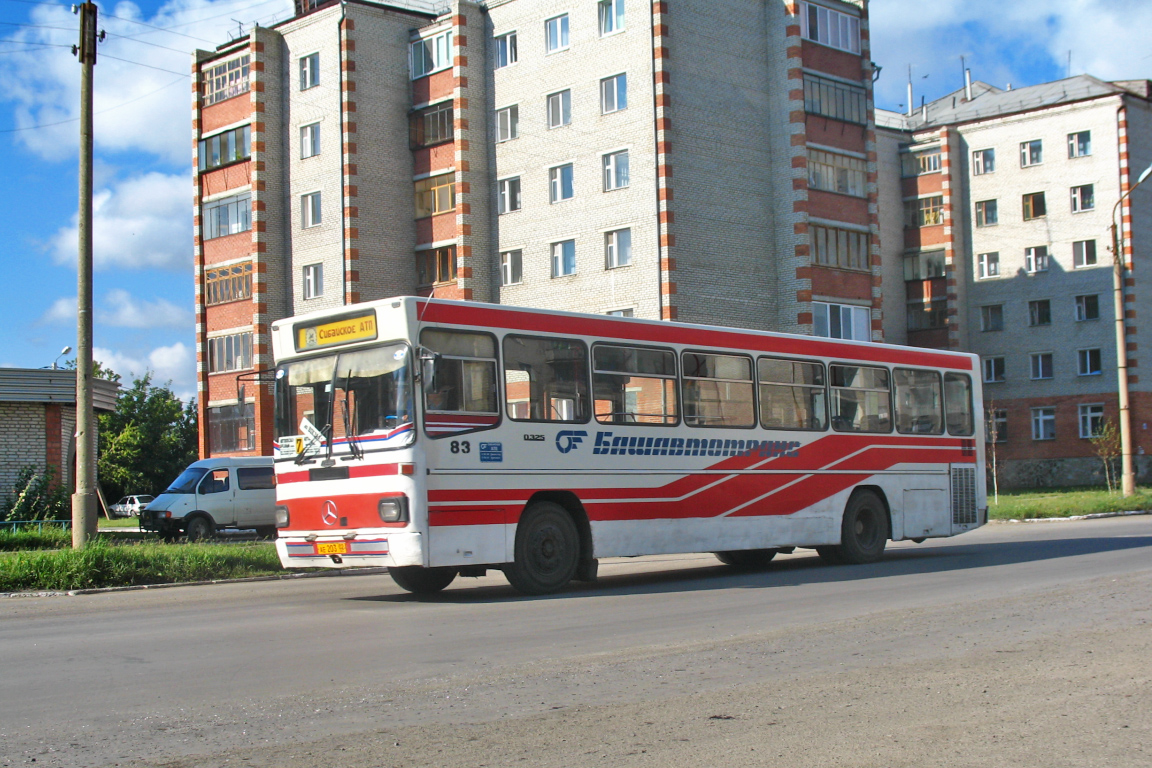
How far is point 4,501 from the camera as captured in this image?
2981cm

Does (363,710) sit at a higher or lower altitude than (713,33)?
lower

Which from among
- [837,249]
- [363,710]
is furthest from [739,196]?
[363,710]

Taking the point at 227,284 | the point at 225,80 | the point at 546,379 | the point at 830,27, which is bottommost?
the point at 546,379

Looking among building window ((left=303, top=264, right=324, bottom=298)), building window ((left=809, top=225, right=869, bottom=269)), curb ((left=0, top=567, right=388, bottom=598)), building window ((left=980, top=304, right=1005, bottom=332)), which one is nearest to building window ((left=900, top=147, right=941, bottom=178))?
Answer: building window ((left=980, top=304, right=1005, bottom=332))

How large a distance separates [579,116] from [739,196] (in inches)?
259

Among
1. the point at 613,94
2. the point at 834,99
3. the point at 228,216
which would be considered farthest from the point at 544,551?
the point at 228,216

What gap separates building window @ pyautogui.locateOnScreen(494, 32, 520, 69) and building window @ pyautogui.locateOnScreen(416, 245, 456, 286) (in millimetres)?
7410

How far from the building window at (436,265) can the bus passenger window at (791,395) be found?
30.7 metres

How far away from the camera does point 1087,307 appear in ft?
196

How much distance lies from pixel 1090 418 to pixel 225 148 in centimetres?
4283

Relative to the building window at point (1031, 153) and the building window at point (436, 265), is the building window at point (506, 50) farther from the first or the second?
the building window at point (1031, 153)

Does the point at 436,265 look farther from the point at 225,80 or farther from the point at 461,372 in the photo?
the point at 461,372

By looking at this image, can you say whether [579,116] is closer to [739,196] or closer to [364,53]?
[739,196]

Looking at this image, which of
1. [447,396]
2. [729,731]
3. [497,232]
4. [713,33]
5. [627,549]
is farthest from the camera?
[497,232]
